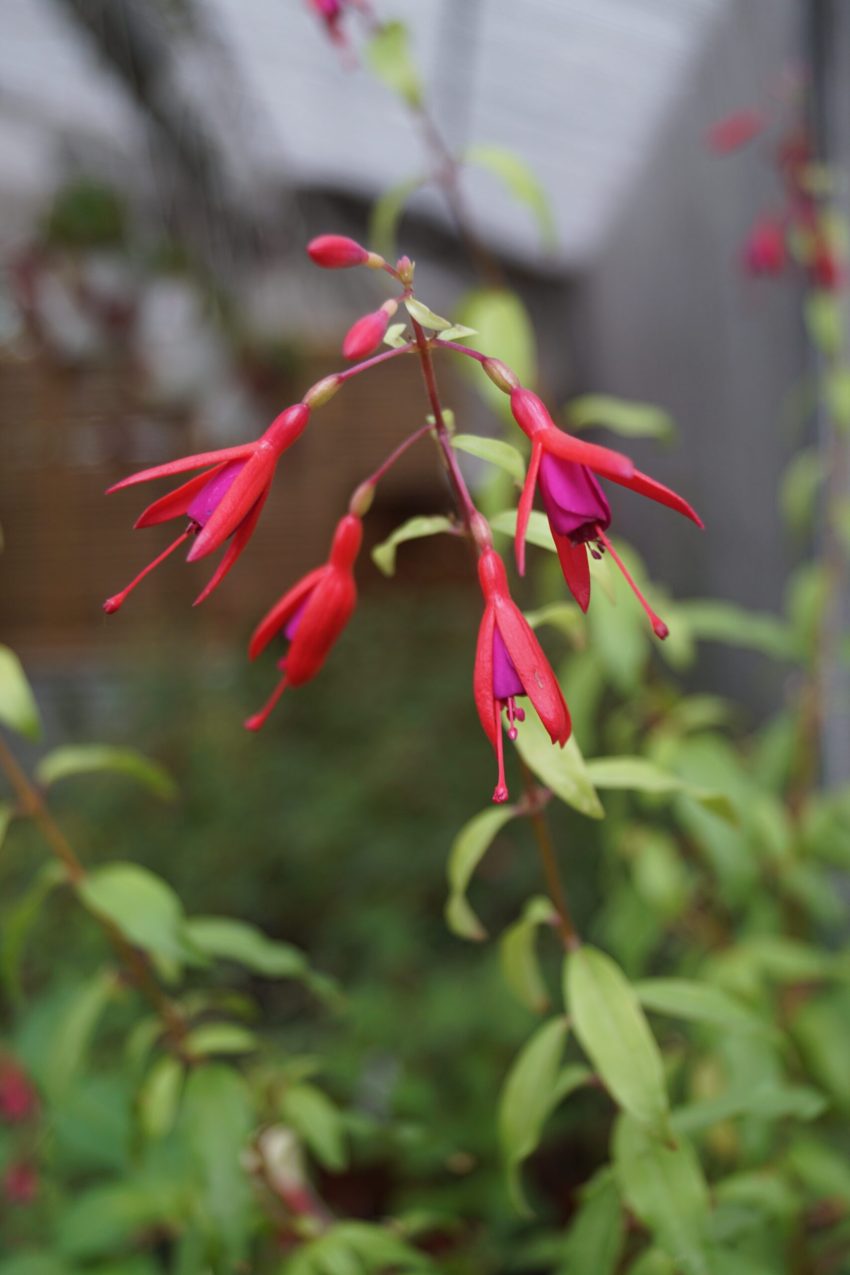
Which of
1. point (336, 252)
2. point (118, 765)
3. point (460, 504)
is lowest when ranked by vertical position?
point (118, 765)

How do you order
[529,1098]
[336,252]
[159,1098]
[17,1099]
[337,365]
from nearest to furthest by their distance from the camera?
[336,252] < [529,1098] < [159,1098] < [17,1099] < [337,365]

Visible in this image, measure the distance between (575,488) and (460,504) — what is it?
0.12m

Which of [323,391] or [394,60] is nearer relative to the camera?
[323,391]

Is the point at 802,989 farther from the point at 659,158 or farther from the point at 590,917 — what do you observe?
the point at 659,158

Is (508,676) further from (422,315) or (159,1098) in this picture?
(159,1098)

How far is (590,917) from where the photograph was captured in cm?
229

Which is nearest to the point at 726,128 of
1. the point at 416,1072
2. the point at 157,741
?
the point at 416,1072

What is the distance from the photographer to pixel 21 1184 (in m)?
1.01

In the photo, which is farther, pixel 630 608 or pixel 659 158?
pixel 659 158

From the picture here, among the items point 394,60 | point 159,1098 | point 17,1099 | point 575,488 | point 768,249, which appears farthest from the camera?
point 768,249

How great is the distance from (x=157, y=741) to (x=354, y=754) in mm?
658

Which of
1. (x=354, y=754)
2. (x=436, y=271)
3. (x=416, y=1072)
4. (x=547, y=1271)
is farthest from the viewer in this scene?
(x=436, y=271)

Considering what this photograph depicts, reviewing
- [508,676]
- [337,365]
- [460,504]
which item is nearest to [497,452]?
[460,504]

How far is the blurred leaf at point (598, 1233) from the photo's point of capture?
582mm
